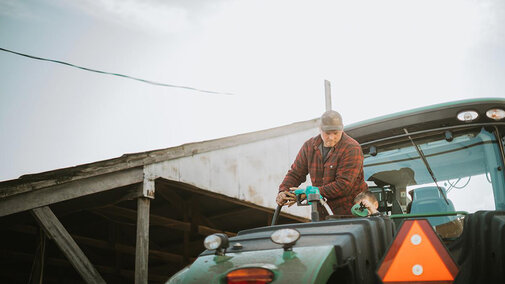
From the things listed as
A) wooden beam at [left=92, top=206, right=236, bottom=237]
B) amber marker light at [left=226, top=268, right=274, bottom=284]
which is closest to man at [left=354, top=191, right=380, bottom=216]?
amber marker light at [left=226, top=268, right=274, bottom=284]

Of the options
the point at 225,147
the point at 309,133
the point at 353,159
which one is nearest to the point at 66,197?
the point at 225,147

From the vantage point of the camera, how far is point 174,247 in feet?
40.6

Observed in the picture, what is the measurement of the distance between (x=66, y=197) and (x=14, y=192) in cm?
76

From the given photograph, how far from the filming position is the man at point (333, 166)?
377 centimetres

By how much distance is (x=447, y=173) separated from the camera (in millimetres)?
4176

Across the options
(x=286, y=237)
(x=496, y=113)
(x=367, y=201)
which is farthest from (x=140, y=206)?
(x=286, y=237)

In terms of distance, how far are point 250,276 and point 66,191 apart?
5.75 metres

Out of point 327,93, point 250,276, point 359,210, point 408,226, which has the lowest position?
point 250,276

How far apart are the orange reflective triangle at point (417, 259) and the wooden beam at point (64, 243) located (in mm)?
5884

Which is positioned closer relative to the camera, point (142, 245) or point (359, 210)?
point (359, 210)

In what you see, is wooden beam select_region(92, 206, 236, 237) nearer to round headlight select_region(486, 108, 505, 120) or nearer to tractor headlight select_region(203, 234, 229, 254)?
round headlight select_region(486, 108, 505, 120)

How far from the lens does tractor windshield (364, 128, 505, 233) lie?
4051 millimetres

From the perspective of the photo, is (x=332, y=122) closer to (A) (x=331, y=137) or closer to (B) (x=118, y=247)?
(A) (x=331, y=137)

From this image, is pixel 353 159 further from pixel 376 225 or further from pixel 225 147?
pixel 225 147
